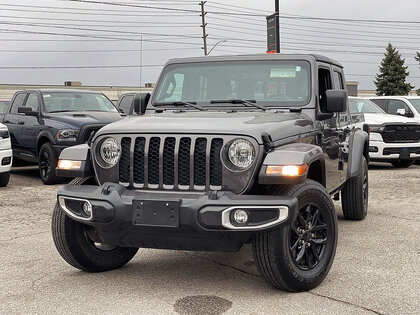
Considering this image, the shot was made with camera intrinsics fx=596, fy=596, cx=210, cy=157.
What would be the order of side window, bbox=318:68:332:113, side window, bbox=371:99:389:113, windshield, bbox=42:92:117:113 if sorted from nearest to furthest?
1. side window, bbox=318:68:332:113
2. windshield, bbox=42:92:117:113
3. side window, bbox=371:99:389:113


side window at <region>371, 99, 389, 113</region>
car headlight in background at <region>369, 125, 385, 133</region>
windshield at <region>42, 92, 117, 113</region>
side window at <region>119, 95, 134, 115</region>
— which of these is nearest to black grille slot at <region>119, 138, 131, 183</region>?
windshield at <region>42, 92, 117, 113</region>

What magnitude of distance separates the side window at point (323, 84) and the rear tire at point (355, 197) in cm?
136

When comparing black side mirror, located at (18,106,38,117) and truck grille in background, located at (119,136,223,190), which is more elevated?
black side mirror, located at (18,106,38,117)

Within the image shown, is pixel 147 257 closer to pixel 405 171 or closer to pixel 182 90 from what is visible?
pixel 182 90

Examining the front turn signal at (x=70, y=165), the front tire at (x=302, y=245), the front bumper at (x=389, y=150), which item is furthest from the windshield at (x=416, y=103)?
the front turn signal at (x=70, y=165)

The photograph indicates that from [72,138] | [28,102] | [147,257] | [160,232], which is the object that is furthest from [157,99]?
[28,102]

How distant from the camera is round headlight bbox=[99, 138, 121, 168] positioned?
176 inches

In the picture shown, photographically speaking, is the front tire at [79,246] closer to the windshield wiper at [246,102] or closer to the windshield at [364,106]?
the windshield wiper at [246,102]

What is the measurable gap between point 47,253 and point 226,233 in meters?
2.37

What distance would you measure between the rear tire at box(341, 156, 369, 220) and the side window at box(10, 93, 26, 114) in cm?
799

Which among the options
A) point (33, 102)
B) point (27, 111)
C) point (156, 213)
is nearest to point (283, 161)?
point (156, 213)

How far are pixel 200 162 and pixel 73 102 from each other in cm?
844

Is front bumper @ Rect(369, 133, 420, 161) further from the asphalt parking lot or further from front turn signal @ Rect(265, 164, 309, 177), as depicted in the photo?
front turn signal @ Rect(265, 164, 309, 177)

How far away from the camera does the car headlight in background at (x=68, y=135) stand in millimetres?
10805
